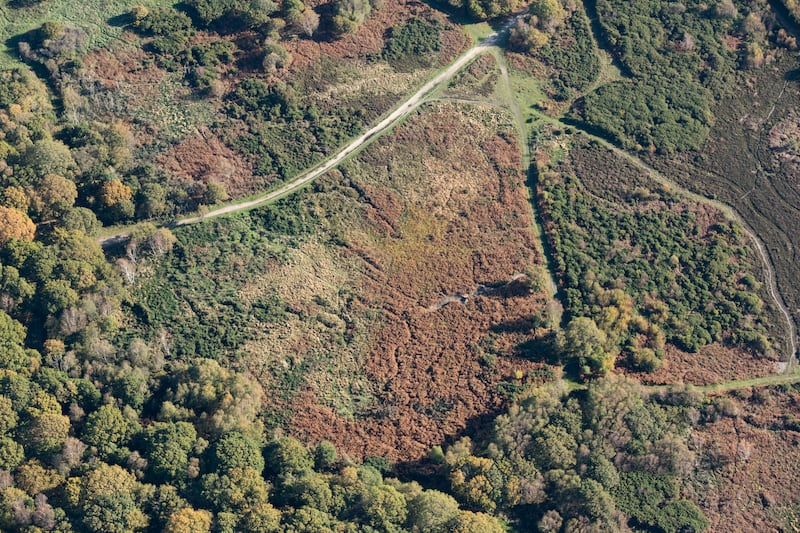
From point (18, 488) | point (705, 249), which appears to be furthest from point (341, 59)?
point (18, 488)

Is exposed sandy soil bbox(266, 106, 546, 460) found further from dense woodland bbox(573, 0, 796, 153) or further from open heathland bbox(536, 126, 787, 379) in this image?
dense woodland bbox(573, 0, 796, 153)

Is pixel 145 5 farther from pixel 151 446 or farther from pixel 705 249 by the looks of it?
pixel 705 249

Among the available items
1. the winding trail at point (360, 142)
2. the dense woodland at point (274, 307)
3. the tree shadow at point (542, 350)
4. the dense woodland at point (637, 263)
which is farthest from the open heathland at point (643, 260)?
the winding trail at point (360, 142)

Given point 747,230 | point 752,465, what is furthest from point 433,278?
point 747,230

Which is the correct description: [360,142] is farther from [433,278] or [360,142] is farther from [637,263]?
[637,263]

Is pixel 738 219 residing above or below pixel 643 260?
above
